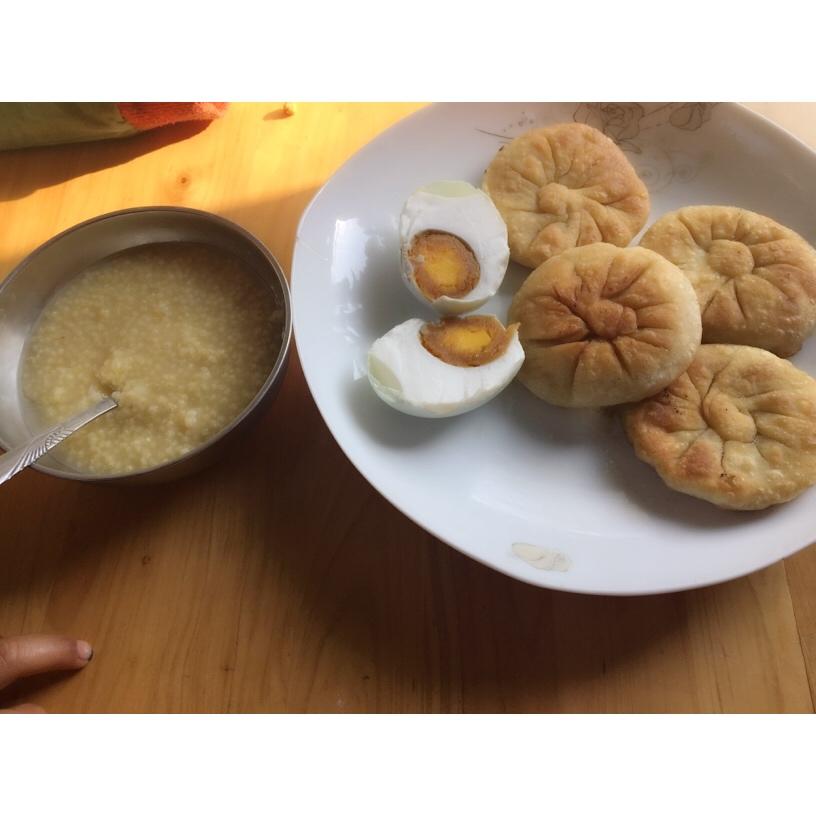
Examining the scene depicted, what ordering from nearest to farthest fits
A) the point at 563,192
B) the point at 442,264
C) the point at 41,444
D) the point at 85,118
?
the point at 41,444 < the point at 442,264 < the point at 563,192 < the point at 85,118

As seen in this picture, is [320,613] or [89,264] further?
[89,264]

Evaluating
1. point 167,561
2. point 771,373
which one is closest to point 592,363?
point 771,373

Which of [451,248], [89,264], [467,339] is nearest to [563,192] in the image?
[451,248]

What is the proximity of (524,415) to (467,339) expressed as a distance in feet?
0.60

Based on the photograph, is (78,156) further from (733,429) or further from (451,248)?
(733,429)

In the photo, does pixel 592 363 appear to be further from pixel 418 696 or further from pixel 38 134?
pixel 38 134

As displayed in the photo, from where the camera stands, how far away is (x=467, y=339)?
3.90 ft

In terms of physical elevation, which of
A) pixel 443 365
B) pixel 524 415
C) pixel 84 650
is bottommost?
pixel 84 650

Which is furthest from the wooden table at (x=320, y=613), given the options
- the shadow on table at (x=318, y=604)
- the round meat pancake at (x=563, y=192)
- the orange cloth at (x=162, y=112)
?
the orange cloth at (x=162, y=112)

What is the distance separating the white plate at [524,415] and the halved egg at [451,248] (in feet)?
0.35

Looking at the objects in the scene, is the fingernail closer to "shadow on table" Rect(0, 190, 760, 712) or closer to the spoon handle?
"shadow on table" Rect(0, 190, 760, 712)

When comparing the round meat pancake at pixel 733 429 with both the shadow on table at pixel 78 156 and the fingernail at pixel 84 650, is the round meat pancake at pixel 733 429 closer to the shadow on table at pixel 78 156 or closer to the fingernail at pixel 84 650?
the fingernail at pixel 84 650

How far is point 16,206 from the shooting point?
1.59 metres

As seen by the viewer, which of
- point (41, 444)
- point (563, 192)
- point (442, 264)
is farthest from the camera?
point (563, 192)
